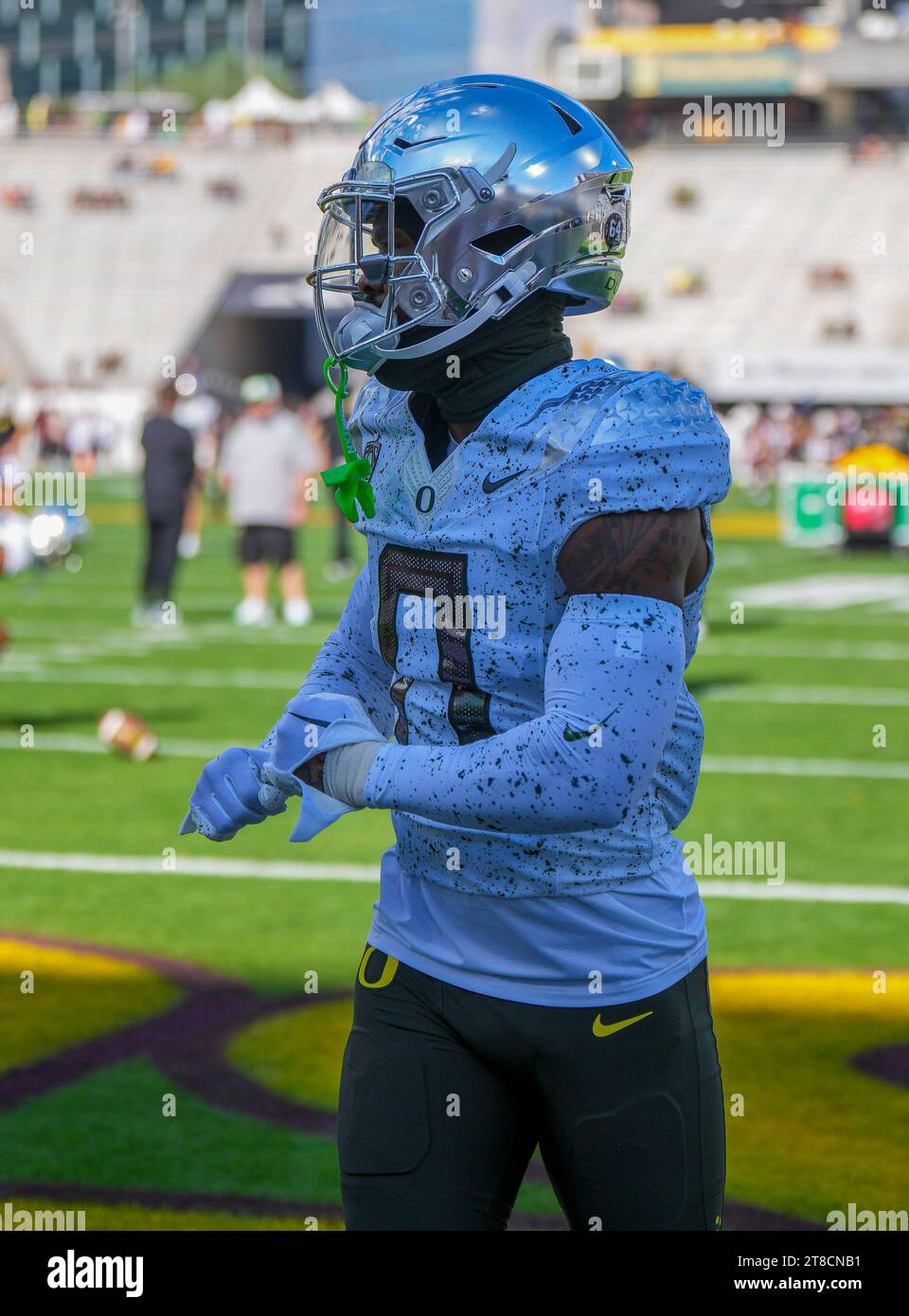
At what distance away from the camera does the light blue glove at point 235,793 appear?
2566 mm

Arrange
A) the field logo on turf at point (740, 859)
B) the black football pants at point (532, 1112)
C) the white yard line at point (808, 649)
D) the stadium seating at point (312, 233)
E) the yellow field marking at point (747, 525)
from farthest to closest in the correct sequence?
the stadium seating at point (312, 233) < the yellow field marking at point (747, 525) < the white yard line at point (808, 649) < the field logo on turf at point (740, 859) < the black football pants at point (532, 1112)

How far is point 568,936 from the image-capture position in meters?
2.49

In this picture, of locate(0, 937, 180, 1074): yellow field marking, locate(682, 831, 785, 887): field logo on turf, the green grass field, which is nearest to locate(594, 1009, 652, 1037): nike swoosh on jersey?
the green grass field

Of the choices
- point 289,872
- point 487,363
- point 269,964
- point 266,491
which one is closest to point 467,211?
point 487,363

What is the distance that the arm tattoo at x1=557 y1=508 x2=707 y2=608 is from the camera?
89.1 inches

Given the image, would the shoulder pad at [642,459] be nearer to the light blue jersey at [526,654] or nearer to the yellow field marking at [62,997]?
the light blue jersey at [526,654]

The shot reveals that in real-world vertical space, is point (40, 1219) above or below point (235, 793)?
below

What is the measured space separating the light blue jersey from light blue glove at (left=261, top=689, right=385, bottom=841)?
10 centimetres

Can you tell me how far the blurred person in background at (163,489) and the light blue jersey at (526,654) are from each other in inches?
519

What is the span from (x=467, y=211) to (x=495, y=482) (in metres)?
0.36

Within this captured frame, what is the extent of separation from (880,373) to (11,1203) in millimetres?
38417

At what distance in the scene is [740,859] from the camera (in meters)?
7.93

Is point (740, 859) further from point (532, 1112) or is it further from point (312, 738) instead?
point (312, 738)

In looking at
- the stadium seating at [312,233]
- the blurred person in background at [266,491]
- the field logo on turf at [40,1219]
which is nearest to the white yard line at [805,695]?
the blurred person in background at [266,491]
